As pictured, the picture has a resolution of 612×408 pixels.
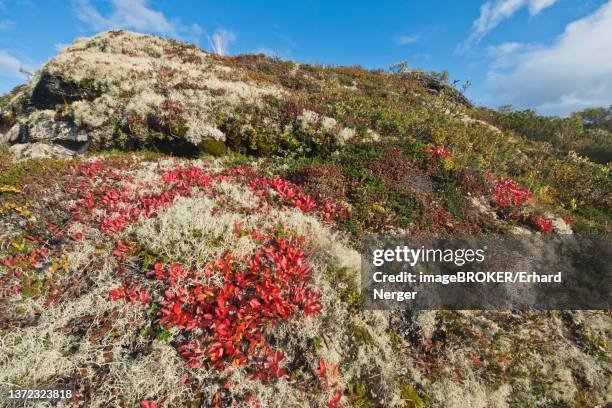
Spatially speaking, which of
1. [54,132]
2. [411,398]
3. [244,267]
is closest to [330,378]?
[411,398]

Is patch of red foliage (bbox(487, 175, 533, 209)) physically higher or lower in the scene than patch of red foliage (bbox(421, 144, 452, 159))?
lower

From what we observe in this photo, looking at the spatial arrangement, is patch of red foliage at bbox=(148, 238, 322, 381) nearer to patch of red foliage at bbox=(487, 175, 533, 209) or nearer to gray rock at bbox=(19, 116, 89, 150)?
patch of red foliage at bbox=(487, 175, 533, 209)

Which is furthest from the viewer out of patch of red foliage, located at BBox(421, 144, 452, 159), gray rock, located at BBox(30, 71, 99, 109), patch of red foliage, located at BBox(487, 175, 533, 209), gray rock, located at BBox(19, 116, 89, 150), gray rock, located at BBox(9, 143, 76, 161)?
gray rock, located at BBox(30, 71, 99, 109)

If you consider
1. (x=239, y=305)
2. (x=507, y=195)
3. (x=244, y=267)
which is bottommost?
(x=239, y=305)

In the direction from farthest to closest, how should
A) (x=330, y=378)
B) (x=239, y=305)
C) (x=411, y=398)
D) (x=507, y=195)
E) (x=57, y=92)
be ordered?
1. (x=57, y=92)
2. (x=507, y=195)
3. (x=239, y=305)
4. (x=411, y=398)
5. (x=330, y=378)

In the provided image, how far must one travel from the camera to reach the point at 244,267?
5453mm

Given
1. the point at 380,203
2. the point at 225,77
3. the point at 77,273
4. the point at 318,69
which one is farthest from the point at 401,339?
the point at 318,69

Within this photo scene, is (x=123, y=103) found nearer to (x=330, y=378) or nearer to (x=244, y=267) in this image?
(x=244, y=267)

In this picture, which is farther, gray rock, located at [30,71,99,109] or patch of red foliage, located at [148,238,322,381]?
gray rock, located at [30,71,99,109]

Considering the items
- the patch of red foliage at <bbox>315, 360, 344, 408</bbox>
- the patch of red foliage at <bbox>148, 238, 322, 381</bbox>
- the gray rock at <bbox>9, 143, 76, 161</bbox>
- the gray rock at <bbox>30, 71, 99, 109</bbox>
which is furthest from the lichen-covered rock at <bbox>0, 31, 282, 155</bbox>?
the patch of red foliage at <bbox>315, 360, 344, 408</bbox>

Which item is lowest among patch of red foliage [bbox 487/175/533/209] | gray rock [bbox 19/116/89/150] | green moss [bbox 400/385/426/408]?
green moss [bbox 400/385/426/408]

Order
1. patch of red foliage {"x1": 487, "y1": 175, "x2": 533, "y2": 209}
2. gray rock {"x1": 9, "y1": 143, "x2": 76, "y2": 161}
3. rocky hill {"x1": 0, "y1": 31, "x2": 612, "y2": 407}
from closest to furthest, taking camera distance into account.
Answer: rocky hill {"x1": 0, "y1": 31, "x2": 612, "y2": 407}, patch of red foliage {"x1": 487, "y1": 175, "x2": 533, "y2": 209}, gray rock {"x1": 9, "y1": 143, "x2": 76, "y2": 161}

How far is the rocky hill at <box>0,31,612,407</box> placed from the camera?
439 cm

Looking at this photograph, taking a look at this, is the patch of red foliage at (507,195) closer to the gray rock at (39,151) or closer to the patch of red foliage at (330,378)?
the patch of red foliage at (330,378)
